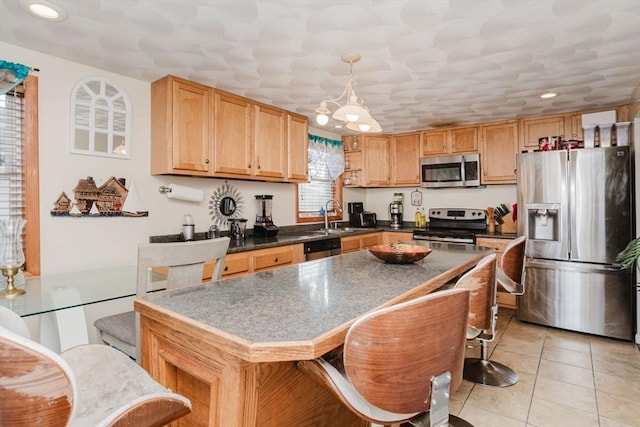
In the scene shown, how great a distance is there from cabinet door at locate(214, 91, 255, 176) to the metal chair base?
2.45 m

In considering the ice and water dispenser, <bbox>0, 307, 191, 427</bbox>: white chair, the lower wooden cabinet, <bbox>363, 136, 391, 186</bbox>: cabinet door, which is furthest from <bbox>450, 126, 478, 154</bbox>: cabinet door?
<bbox>0, 307, 191, 427</bbox>: white chair

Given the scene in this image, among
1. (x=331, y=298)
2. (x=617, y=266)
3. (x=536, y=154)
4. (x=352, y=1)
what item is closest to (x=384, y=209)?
(x=536, y=154)

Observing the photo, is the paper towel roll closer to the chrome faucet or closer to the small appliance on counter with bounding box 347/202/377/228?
the chrome faucet

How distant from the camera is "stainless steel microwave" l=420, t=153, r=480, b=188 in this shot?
4109 millimetres

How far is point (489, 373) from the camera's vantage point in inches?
91.0

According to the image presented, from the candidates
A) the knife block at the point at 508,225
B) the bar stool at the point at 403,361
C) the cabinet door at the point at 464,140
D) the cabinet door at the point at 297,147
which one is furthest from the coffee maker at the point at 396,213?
the bar stool at the point at 403,361

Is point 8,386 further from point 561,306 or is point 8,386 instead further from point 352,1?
point 561,306

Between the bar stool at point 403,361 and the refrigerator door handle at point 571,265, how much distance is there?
9.41 feet

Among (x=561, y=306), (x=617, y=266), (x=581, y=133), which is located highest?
(x=581, y=133)

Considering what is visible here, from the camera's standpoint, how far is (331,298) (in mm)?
1186

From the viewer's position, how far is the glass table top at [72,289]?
1.46 metres

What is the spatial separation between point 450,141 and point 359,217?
1.60m

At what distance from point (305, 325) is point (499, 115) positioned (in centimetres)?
382

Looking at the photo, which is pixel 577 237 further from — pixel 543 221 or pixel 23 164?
pixel 23 164
